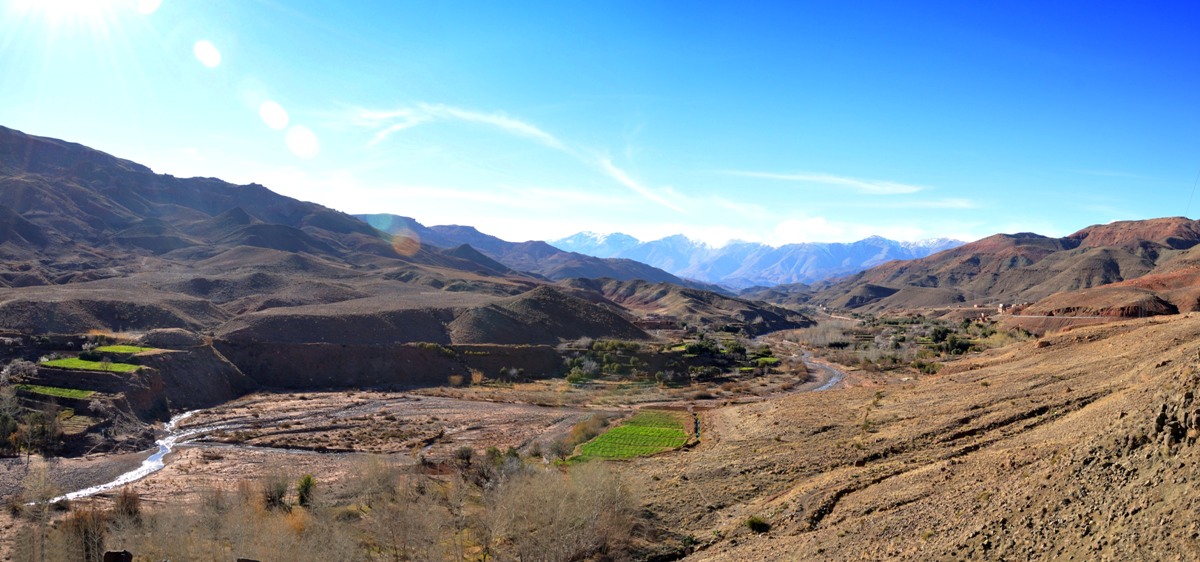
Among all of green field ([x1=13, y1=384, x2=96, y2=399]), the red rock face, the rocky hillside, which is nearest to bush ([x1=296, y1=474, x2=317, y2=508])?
green field ([x1=13, y1=384, x2=96, y2=399])

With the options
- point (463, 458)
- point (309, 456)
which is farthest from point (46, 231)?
point (463, 458)

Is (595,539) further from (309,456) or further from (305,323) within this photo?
(305,323)

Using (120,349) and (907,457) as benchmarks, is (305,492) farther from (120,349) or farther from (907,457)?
(120,349)

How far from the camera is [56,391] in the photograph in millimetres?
41312

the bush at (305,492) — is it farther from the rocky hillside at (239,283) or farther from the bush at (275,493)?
the rocky hillside at (239,283)

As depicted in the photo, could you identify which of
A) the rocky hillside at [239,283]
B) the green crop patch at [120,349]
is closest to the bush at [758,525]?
the rocky hillside at [239,283]

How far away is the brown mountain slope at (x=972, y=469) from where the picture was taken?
1241 centimetres

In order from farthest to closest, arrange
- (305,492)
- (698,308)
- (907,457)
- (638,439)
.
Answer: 1. (698,308)
2. (638,439)
3. (305,492)
4. (907,457)

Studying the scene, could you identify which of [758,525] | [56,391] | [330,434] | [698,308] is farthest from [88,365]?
[698,308]

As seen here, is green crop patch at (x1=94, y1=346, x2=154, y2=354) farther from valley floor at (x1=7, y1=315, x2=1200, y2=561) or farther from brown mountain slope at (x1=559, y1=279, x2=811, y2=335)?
brown mountain slope at (x1=559, y1=279, x2=811, y2=335)

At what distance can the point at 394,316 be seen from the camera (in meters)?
79.9

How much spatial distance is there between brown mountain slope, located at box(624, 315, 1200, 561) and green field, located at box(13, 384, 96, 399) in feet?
120

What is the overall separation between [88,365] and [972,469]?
54462mm

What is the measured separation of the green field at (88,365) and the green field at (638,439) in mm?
34786
